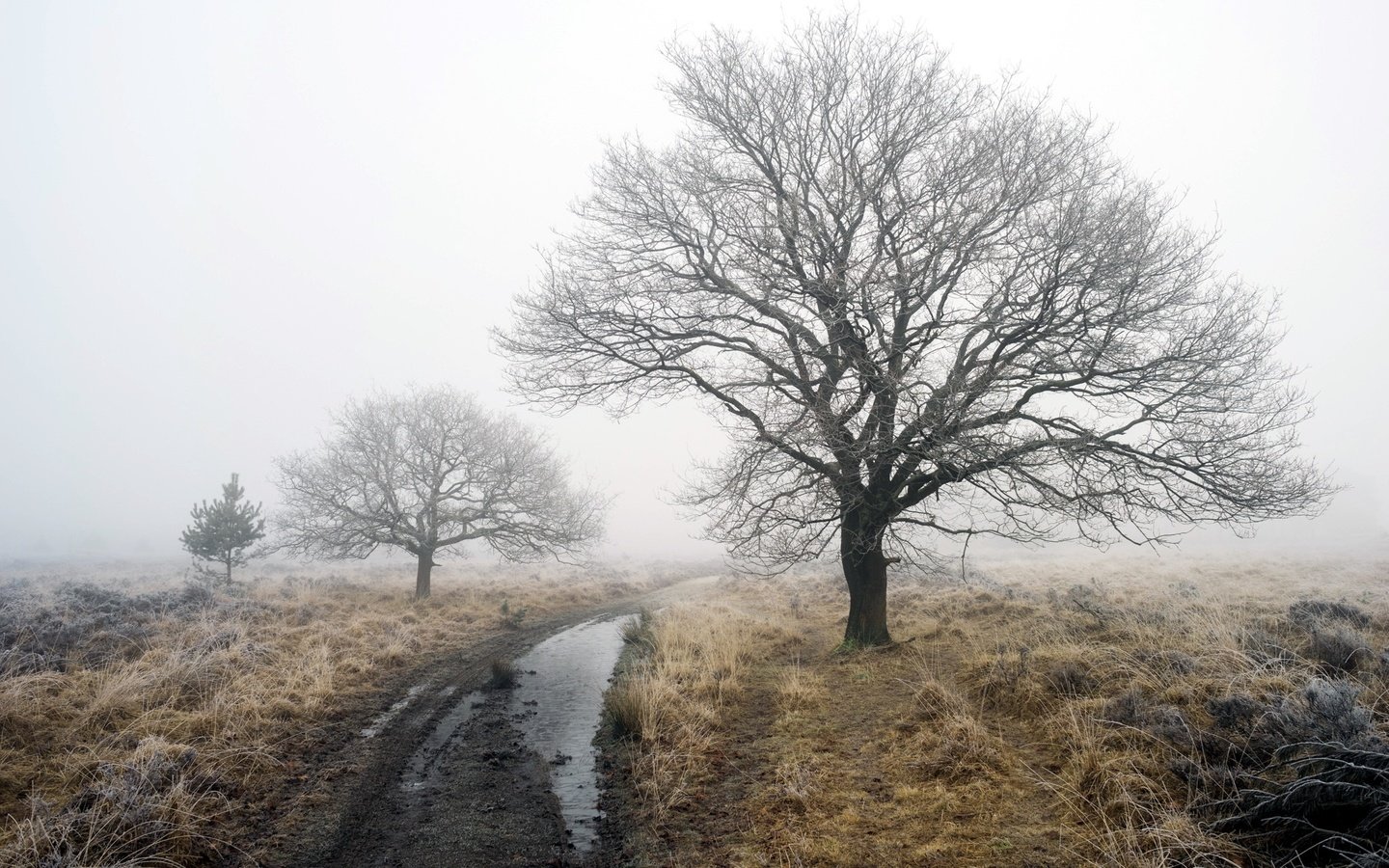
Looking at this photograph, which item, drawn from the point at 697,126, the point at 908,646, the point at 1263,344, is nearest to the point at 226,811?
the point at 908,646

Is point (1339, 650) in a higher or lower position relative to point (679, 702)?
higher

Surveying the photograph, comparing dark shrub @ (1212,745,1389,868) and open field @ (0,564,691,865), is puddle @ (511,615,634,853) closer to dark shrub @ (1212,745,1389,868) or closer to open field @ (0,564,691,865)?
open field @ (0,564,691,865)

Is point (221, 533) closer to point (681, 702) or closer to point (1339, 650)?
point (681, 702)

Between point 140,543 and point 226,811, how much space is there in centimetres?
8875

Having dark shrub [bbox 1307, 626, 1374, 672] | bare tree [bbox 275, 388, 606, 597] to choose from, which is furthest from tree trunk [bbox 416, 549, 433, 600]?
dark shrub [bbox 1307, 626, 1374, 672]

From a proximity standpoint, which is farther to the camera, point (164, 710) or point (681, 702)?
point (681, 702)

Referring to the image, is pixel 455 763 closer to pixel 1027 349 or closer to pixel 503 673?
pixel 503 673

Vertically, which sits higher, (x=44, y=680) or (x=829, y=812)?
(x=44, y=680)

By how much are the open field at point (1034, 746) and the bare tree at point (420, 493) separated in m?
12.8

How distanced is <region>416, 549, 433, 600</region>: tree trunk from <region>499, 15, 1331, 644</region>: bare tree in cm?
1375

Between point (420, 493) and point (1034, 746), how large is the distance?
69.2ft

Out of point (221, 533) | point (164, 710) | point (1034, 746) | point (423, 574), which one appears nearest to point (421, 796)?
point (164, 710)

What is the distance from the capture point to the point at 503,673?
35.8ft

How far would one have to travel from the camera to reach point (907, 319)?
9609 mm
